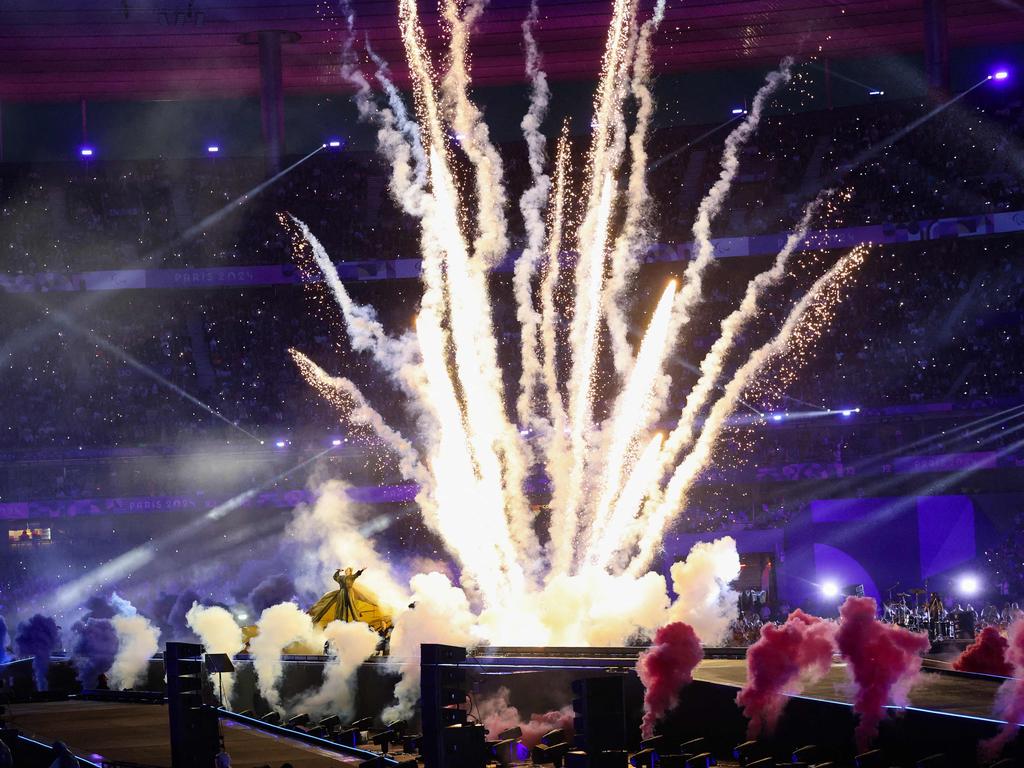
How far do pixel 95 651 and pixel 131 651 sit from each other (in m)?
0.91

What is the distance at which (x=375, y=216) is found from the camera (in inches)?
1785

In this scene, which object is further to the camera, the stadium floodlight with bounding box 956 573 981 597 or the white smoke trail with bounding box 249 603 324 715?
the stadium floodlight with bounding box 956 573 981 597

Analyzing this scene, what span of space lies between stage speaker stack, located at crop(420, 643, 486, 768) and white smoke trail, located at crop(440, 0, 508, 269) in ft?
74.5

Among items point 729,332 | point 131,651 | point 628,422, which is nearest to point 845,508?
point 729,332

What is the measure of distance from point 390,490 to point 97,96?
1789 cm

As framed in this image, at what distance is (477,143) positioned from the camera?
42.8 meters

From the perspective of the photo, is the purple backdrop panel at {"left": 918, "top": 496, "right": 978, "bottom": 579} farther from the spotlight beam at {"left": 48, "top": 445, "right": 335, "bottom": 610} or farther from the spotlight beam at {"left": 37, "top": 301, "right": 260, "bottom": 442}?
the spotlight beam at {"left": 37, "top": 301, "right": 260, "bottom": 442}

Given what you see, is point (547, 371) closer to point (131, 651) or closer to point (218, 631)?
point (218, 631)

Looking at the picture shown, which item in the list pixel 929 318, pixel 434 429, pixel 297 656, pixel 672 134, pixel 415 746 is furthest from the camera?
pixel 672 134

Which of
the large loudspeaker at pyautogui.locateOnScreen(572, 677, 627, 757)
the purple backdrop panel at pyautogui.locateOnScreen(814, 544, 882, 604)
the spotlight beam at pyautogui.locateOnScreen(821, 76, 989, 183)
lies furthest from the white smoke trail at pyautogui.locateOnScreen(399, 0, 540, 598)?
the large loudspeaker at pyautogui.locateOnScreen(572, 677, 627, 757)

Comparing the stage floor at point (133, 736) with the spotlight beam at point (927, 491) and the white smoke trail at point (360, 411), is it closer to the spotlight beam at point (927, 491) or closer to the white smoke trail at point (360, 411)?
the white smoke trail at point (360, 411)

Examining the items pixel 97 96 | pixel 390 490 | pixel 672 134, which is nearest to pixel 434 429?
pixel 390 490

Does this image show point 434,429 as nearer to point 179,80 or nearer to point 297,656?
point 297,656

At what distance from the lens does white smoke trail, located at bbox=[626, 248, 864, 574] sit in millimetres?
35812
